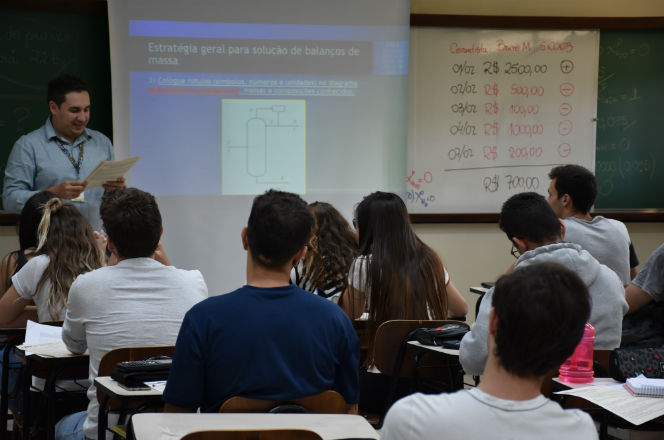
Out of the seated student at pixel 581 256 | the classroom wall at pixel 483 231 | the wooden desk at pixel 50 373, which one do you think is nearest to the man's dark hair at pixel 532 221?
the seated student at pixel 581 256

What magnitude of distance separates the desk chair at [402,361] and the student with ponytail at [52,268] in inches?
52.4

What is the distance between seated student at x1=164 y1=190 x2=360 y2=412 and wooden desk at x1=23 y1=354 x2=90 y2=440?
93cm

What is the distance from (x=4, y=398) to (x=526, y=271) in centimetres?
284

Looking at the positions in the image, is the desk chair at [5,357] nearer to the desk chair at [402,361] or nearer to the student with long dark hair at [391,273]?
the student with long dark hair at [391,273]

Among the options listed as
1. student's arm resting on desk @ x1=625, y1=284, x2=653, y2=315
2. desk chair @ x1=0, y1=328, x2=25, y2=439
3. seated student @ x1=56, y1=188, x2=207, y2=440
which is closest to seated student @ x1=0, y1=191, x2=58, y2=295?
desk chair @ x1=0, y1=328, x2=25, y2=439

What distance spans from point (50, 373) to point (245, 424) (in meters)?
1.44

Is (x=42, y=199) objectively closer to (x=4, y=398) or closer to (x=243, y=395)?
(x=4, y=398)

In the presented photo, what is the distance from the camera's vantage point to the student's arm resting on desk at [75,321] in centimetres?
261

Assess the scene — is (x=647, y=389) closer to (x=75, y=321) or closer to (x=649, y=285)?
(x=649, y=285)

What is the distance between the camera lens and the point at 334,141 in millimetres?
5430

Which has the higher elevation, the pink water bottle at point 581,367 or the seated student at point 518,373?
the seated student at point 518,373

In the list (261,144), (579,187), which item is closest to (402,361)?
(579,187)

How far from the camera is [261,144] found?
17.5 ft

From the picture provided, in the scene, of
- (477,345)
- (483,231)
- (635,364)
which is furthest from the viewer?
(483,231)
